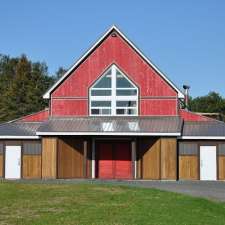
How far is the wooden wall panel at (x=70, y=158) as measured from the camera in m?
37.5

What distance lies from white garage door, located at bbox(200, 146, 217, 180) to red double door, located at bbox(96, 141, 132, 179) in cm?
489

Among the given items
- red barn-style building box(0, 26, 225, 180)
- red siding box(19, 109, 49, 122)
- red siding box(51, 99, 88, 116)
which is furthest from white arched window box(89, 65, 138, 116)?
red siding box(19, 109, 49, 122)

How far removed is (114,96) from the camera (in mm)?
39062

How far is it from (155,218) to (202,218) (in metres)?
1.45

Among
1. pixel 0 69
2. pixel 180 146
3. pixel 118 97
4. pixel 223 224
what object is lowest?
pixel 223 224

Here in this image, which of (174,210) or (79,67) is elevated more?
(79,67)

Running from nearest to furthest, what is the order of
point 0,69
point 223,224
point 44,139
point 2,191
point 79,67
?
point 223,224 < point 2,191 < point 44,139 < point 79,67 < point 0,69

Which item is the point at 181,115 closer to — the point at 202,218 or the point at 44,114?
the point at 44,114

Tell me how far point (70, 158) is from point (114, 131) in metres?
3.68

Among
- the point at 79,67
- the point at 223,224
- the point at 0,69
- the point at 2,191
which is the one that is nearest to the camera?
the point at 223,224

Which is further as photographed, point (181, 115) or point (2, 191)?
point (181, 115)

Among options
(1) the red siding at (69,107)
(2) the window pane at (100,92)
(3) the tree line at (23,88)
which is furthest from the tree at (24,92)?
(2) the window pane at (100,92)

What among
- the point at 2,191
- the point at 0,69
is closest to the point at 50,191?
the point at 2,191

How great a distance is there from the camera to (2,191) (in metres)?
22.7
